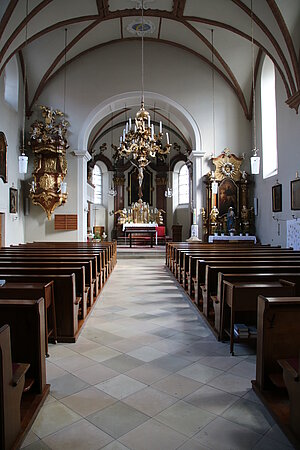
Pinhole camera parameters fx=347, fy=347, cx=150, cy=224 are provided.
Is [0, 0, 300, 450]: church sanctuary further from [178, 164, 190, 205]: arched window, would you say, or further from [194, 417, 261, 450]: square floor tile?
[178, 164, 190, 205]: arched window

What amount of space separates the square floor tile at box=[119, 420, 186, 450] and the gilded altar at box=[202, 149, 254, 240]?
506 inches

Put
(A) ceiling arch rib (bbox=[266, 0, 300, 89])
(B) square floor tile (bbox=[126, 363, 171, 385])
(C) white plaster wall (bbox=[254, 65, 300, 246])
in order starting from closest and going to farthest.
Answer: (B) square floor tile (bbox=[126, 363, 171, 385]) → (A) ceiling arch rib (bbox=[266, 0, 300, 89]) → (C) white plaster wall (bbox=[254, 65, 300, 246])

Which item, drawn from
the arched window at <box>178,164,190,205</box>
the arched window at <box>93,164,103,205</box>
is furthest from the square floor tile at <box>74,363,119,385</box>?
the arched window at <box>93,164,103,205</box>

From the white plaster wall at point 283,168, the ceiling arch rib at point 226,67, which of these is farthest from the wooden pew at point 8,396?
the ceiling arch rib at point 226,67

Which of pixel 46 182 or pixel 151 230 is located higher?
pixel 46 182

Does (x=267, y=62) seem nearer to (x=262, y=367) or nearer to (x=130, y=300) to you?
(x=130, y=300)

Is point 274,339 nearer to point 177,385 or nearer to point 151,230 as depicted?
point 177,385

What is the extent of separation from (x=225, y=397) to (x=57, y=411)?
138 cm

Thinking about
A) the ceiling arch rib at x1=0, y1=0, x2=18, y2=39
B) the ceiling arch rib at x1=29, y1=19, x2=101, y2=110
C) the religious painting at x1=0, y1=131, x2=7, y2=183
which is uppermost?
the ceiling arch rib at x1=29, y1=19, x2=101, y2=110

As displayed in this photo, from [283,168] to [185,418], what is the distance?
10569 millimetres

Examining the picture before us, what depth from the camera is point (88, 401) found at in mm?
2879

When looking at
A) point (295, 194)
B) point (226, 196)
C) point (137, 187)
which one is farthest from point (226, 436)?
point (137, 187)

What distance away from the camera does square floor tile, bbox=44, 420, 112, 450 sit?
2.29m

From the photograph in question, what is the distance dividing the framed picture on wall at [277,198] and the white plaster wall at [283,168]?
189 millimetres
